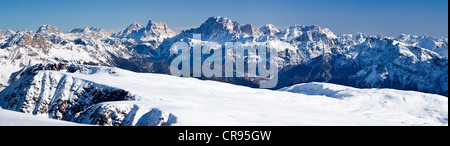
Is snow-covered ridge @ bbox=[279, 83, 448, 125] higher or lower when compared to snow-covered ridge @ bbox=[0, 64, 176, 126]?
lower

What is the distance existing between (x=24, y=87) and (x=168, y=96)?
166ft

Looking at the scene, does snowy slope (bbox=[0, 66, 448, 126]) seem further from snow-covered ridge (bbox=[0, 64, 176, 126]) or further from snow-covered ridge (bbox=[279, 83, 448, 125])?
snow-covered ridge (bbox=[0, 64, 176, 126])

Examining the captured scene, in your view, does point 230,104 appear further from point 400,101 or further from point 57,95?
point 400,101

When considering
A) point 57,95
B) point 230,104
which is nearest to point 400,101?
point 230,104

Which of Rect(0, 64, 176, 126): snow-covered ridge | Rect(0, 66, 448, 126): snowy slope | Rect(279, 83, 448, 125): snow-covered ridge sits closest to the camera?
Rect(0, 66, 448, 126): snowy slope

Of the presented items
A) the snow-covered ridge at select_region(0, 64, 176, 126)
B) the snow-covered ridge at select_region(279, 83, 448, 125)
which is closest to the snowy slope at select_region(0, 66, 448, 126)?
the snow-covered ridge at select_region(279, 83, 448, 125)

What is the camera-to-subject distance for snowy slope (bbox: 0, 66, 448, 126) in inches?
1801

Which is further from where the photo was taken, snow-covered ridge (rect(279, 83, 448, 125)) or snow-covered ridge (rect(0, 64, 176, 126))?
snow-covered ridge (rect(279, 83, 448, 125))

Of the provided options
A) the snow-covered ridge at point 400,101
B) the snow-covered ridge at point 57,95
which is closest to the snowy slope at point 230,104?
the snow-covered ridge at point 400,101
